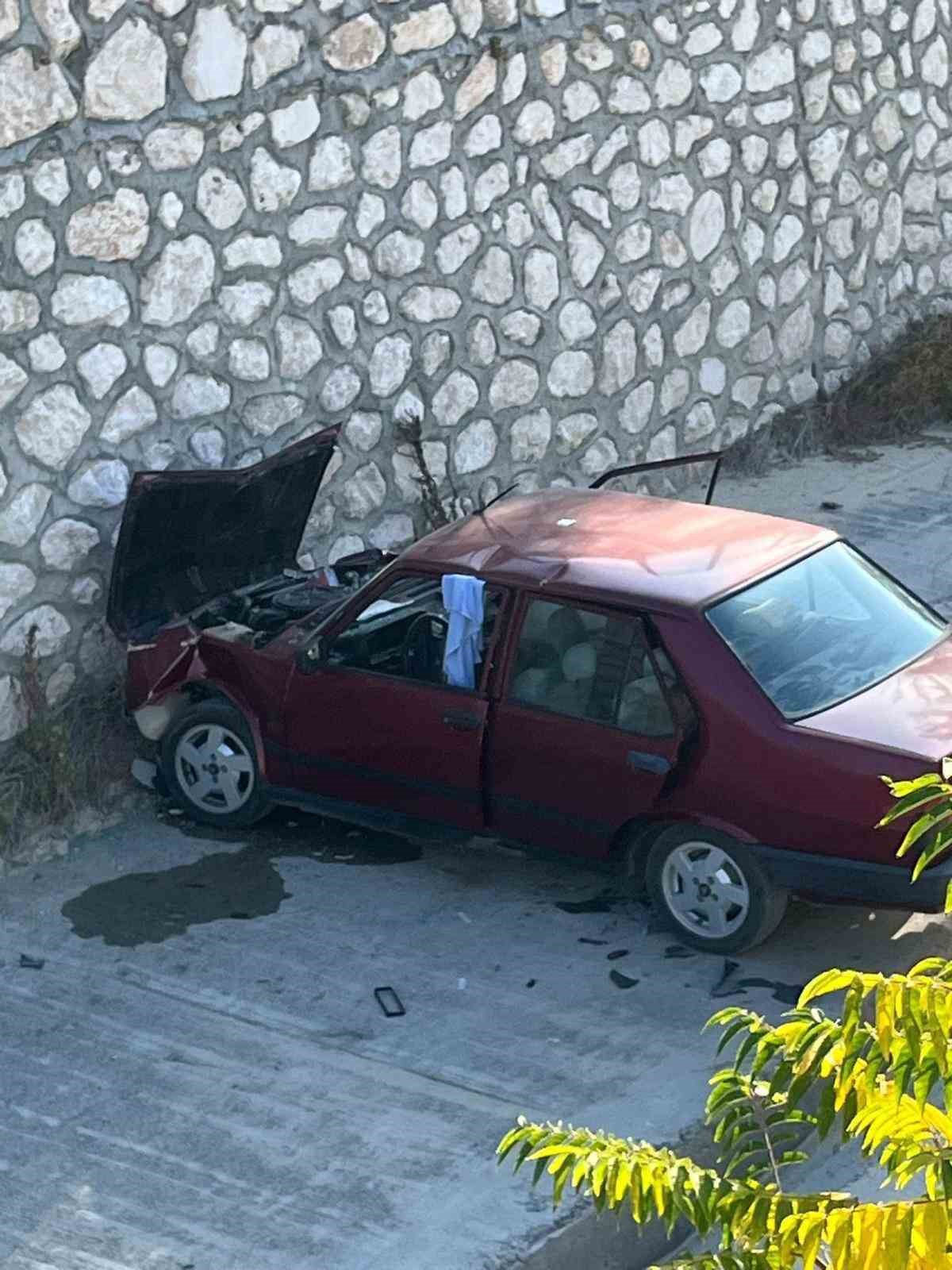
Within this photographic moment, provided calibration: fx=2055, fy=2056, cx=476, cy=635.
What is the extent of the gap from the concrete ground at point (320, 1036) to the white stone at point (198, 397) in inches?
71.8

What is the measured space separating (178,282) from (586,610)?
9.57ft

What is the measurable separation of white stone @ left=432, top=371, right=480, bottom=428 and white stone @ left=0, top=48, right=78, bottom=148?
109 inches

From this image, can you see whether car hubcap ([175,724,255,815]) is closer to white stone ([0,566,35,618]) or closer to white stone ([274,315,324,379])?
white stone ([0,566,35,618])

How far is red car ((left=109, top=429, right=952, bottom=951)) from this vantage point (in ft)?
23.4

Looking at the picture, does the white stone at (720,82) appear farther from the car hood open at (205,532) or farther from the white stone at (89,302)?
the white stone at (89,302)

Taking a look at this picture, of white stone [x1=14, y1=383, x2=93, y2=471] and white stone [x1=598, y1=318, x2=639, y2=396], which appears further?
white stone [x1=598, y1=318, x2=639, y2=396]

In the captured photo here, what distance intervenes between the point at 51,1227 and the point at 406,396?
5.59 m

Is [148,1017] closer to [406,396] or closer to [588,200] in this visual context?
[406,396]


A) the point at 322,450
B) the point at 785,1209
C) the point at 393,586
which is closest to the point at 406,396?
the point at 322,450

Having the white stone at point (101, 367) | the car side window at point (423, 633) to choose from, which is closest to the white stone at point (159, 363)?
the white stone at point (101, 367)

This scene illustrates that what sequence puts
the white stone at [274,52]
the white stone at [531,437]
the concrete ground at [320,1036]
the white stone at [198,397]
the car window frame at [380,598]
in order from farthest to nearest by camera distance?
the white stone at [531,437]
the white stone at [274,52]
the white stone at [198,397]
the car window frame at [380,598]
the concrete ground at [320,1036]

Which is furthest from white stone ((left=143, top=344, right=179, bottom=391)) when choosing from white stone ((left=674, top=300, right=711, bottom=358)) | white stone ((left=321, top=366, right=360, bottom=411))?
white stone ((left=674, top=300, right=711, bottom=358))

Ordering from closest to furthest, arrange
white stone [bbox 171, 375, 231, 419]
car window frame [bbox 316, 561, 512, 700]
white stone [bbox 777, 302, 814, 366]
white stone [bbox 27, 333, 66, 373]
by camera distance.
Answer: car window frame [bbox 316, 561, 512, 700]
white stone [bbox 27, 333, 66, 373]
white stone [bbox 171, 375, 231, 419]
white stone [bbox 777, 302, 814, 366]

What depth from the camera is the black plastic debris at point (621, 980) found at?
23.8 feet
